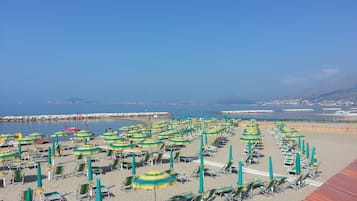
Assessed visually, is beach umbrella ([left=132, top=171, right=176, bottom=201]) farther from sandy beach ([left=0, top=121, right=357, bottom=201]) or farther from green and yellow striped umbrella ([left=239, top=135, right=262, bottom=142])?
green and yellow striped umbrella ([left=239, top=135, right=262, bottom=142])

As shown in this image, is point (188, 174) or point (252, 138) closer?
point (188, 174)

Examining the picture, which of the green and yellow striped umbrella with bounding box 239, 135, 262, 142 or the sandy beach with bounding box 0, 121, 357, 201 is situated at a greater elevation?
the green and yellow striped umbrella with bounding box 239, 135, 262, 142

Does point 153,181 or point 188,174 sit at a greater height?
point 153,181

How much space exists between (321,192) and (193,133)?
2297 cm

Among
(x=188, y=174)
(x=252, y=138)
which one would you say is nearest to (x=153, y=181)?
(x=188, y=174)

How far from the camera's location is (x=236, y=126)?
3822 cm

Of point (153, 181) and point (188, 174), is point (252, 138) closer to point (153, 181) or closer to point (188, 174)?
point (188, 174)

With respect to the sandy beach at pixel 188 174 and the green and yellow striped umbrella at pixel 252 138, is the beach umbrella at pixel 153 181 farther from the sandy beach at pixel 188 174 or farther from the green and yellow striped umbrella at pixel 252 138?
the green and yellow striped umbrella at pixel 252 138

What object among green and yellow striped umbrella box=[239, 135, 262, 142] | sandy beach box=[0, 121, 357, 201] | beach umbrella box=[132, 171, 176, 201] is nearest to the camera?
beach umbrella box=[132, 171, 176, 201]

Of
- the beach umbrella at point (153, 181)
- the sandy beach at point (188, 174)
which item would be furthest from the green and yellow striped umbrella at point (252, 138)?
the beach umbrella at point (153, 181)

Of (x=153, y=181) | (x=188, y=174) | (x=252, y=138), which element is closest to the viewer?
(x=153, y=181)

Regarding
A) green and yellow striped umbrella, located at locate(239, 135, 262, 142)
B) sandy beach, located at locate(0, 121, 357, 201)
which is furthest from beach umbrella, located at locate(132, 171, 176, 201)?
green and yellow striped umbrella, located at locate(239, 135, 262, 142)

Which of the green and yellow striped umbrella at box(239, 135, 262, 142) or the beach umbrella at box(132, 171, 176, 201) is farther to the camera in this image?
the green and yellow striped umbrella at box(239, 135, 262, 142)

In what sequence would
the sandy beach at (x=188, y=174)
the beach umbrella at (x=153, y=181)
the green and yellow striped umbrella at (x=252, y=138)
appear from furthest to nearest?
the green and yellow striped umbrella at (x=252, y=138)
the sandy beach at (x=188, y=174)
the beach umbrella at (x=153, y=181)
